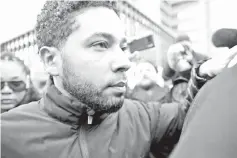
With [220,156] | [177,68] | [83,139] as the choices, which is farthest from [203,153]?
[177,68]

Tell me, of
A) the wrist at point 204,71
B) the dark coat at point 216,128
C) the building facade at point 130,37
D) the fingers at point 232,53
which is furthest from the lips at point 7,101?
the dark coat at point 216,128

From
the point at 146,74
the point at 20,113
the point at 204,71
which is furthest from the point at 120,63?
Result: the point at 146,74

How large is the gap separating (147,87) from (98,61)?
1.19 meters

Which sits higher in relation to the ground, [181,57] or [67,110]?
[181,57]

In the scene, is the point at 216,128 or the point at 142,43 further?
the point at 142,43

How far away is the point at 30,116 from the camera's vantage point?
1.06 metres

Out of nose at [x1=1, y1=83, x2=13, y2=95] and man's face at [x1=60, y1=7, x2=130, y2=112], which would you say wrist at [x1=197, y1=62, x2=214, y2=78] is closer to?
man's face at [x1=60, y1=7, x2=130, y2=112]

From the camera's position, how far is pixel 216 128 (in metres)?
0.42

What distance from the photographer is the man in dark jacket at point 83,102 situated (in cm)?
99

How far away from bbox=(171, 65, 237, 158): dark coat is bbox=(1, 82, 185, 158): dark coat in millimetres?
592

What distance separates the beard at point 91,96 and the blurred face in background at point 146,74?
1.15 meters

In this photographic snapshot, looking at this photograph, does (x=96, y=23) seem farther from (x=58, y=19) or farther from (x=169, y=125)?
(x=169, y=125)

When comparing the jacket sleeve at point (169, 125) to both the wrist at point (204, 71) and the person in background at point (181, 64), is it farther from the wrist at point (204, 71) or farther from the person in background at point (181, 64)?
the person in background at point (181, 64)

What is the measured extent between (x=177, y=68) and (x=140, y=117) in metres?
0.67
